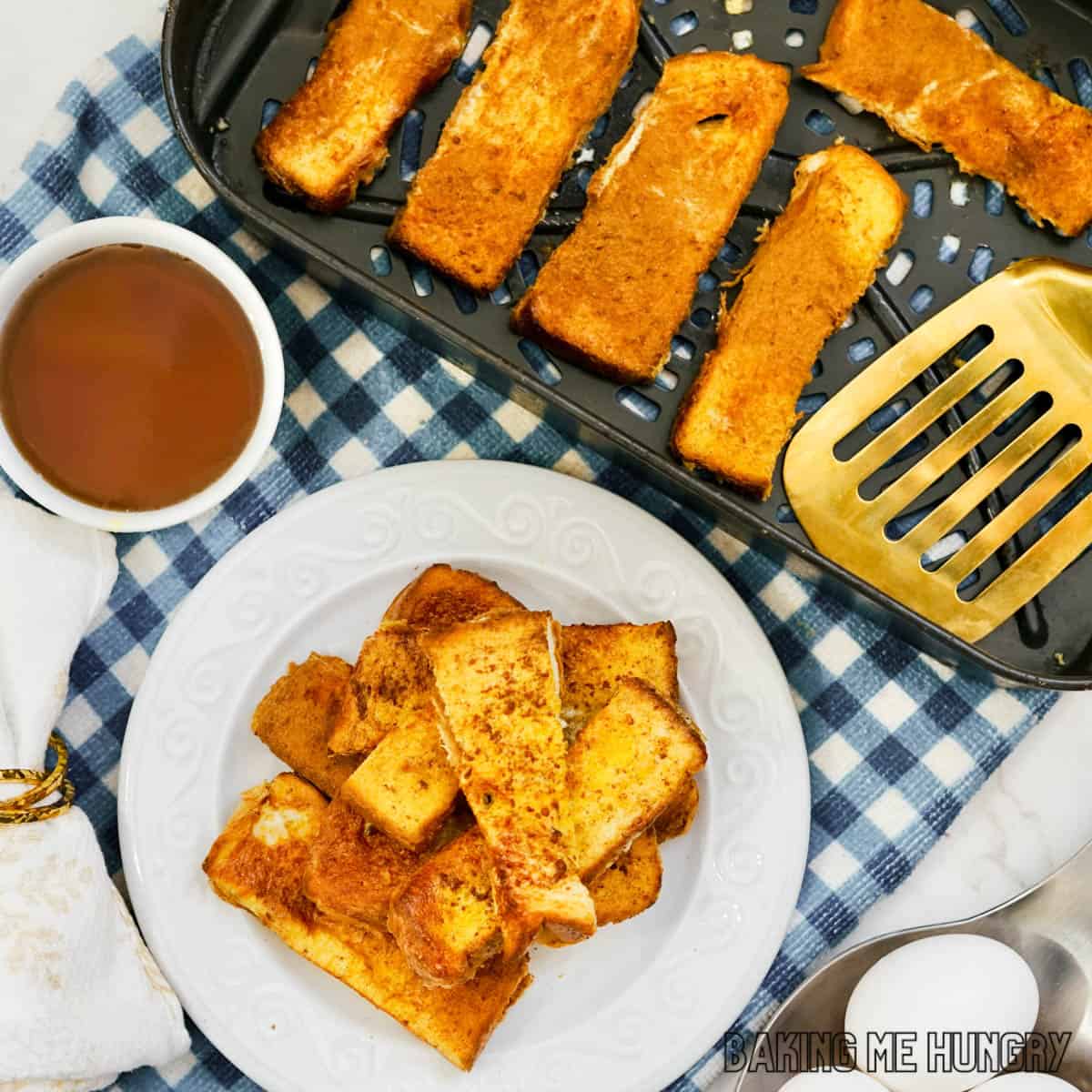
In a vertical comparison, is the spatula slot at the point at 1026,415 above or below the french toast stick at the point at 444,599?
below

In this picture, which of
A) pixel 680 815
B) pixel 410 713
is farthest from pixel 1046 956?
pixel 410 713

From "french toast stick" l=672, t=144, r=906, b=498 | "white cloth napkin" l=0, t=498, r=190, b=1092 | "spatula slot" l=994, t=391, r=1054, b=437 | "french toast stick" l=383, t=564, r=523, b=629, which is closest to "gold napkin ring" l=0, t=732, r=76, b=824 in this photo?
"white cloth napkin" l=0, t=498, r=190, b=1092

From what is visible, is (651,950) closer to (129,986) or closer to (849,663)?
(849,663)

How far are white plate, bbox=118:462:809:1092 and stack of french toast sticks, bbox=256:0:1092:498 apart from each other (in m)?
0.20

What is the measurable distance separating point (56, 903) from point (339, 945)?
0.33m

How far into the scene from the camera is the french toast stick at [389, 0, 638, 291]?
152 centimetres

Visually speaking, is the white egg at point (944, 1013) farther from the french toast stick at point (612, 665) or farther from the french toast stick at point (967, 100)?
the french toast stick at point (967, 100)

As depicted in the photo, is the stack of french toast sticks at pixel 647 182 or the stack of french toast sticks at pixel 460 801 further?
the stack of french toast sticks at pixel 647 182

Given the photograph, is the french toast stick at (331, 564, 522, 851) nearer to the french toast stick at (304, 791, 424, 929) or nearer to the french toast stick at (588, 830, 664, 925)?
the french toast stick at (304, 791, 424, 929)

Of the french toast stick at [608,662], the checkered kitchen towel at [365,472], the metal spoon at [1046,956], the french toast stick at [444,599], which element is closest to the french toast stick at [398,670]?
the french toast stick at [444,599]

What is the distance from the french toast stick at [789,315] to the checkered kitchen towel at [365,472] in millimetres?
A: 173

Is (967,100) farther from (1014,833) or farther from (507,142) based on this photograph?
(1014,833)

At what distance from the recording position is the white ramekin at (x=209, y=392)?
146 cm

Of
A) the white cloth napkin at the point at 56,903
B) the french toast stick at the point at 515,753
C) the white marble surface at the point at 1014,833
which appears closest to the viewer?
the french toast stick at the point at 515,753
